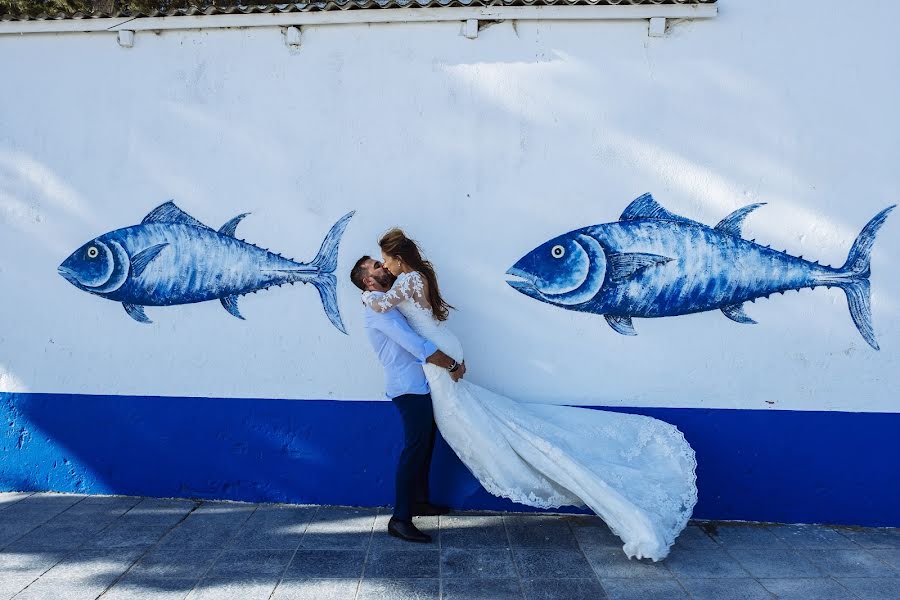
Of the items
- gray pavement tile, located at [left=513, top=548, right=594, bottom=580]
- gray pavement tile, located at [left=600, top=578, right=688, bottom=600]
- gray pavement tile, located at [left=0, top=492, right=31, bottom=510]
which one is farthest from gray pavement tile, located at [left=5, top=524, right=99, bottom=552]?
gray pavement tile, located at [left=600, top=578, right=688, bottom=600]

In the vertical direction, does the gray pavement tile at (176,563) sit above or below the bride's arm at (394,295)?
below

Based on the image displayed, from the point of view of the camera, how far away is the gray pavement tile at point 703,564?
4023 millimetres

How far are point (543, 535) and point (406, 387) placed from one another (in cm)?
130

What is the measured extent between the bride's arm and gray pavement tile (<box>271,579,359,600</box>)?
154 cm

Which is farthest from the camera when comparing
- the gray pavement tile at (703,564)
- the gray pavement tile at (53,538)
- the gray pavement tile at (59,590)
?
the gray pavement tile at (53,538)

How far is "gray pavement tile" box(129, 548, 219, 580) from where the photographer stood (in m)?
3.97

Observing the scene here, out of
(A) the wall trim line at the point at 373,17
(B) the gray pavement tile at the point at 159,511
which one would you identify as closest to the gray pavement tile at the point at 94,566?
(B) the gray pavement tile at the point at 159,511

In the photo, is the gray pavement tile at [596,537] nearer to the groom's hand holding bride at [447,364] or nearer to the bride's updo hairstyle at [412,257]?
the groom's hand holding bride at [447,364]

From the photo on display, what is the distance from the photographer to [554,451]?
4254 millimetres

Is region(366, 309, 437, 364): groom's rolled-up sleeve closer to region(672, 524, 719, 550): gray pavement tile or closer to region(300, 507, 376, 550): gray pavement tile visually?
region(300, 507, 376, 550): gray pavement tile

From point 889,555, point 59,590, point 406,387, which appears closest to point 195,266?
point 406,387

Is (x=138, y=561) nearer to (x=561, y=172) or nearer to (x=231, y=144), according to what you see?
(x=231, y=144)

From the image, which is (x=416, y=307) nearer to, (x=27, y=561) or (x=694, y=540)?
(x=694, y=540)

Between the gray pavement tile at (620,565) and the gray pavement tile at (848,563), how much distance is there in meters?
0.94
